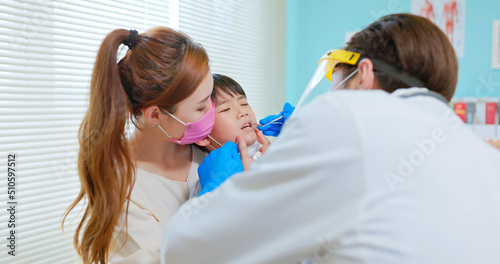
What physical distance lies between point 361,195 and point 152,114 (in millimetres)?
998

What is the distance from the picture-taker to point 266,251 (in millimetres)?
796

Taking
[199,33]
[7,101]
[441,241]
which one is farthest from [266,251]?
[199,33]

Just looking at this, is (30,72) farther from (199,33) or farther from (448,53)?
(448,53)

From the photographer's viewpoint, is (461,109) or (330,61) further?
(461,109)

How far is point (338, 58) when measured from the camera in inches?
45.7

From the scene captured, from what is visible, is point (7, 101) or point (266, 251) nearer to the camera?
point (266, 251)

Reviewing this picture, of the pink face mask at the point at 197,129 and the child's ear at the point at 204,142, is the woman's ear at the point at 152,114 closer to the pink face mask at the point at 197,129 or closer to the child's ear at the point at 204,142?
the pink face mask at the point at 197,129

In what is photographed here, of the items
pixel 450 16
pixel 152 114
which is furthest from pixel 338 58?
pixel 450 16

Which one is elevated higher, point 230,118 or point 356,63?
point 356,63

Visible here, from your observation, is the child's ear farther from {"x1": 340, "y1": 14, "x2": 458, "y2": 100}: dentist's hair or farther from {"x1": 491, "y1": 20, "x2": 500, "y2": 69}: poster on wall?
{"x1": 491, "y1": 20, "x2": 500, "y2": 69}: poster on wall

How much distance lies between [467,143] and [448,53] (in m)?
0.31

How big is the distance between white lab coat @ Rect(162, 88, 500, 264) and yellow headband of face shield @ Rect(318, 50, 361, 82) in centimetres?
32

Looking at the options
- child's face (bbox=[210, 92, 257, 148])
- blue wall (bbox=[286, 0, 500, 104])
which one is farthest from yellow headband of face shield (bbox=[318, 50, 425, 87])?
blue wall (bbox=[286, 0, 500, 104])

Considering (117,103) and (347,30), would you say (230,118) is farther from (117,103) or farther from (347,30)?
(347,30)
